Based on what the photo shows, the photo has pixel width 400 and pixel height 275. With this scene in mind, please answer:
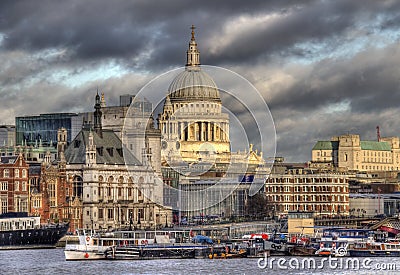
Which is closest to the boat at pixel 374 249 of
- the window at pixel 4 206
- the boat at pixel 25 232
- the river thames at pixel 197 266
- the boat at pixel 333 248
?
the boat at pixel 333 248

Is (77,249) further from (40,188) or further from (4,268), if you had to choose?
(40,188)

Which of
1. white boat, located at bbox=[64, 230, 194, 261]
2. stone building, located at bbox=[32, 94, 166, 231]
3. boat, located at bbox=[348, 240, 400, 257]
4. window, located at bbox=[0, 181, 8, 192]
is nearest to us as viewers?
white boat, located at bbox=[64, 230, 194, 261]

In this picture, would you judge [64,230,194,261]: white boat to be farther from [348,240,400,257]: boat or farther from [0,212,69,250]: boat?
[348,240,400,257]: boat

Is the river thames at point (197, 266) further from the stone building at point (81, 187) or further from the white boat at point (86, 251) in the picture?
the stone building at point (81, 187)

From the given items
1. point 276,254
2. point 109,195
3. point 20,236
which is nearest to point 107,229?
point 109,195

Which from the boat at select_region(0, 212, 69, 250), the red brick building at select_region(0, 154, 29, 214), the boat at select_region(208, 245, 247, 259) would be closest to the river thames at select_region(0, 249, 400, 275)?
the boat at select_region(208, 245, 247, 259)

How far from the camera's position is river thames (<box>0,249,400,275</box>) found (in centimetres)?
12744

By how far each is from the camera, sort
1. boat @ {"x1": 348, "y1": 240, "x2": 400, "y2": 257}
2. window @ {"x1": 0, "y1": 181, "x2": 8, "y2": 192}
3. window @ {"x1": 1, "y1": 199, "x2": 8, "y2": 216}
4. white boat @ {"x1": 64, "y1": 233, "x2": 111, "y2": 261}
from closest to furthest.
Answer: white boat @ {"x1": 64, "y1": 233, "x2": 111, "y2": 261} < boat @ {"x1": 348, "y1": 240, "x2": 400, "y2": 257} < window @ {"x1": 1, "y1": 199, "x2": 8, "y2": 216} < window @ {"x1": 0, "y1": 181, "x2": 8, "y2": 192}

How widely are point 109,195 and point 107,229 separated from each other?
9655 mm

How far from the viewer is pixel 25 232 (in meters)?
167

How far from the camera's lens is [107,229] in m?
190

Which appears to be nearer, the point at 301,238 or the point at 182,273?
the point at 182,273

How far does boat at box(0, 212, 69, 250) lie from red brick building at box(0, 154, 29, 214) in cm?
744

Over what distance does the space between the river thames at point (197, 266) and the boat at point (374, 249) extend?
1.45 metres
